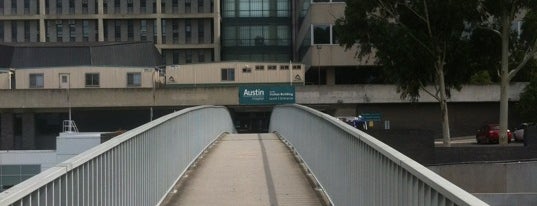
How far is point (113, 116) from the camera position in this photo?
66312 mm

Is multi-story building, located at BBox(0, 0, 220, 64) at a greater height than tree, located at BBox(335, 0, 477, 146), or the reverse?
multi-story building, located at BBox(0, 0, 220, 64)

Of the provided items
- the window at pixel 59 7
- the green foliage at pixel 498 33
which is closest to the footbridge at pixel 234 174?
the green foliage at pixel 498 33

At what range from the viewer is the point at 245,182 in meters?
11.5

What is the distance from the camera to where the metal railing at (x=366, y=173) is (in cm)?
406

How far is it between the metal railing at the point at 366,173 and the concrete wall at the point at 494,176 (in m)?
14.8

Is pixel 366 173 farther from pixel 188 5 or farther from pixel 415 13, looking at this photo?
pixel 188 5

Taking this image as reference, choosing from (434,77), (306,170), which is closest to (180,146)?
(306,170)

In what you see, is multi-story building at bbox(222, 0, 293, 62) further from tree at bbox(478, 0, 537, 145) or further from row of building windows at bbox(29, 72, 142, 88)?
tree at bbox(478, 0, 537, 145)

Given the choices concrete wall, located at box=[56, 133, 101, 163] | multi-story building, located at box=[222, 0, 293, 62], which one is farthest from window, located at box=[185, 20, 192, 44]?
concrete wall, located at box=[56, 133, 101, 163]

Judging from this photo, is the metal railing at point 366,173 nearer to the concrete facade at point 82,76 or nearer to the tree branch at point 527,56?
the tree branch at point 527,56

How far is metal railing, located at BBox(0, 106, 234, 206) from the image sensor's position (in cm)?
429

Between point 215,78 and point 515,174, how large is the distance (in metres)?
44.1

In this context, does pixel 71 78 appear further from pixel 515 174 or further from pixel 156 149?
pixel 156 149

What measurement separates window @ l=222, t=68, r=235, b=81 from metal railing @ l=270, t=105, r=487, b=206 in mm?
54087
